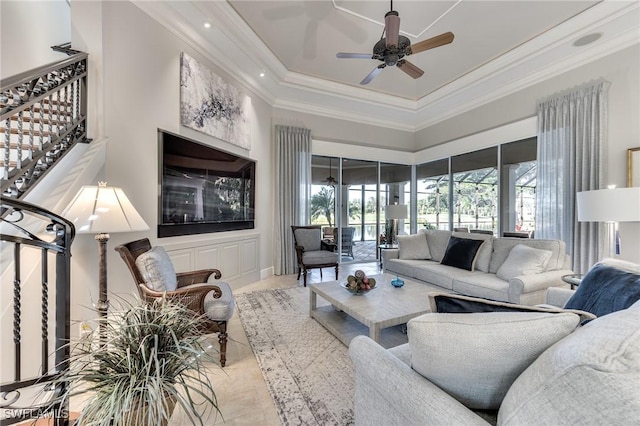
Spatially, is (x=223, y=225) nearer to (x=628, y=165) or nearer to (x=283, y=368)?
(x=283, y=368)

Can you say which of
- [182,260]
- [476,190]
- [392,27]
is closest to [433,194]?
[476,190]

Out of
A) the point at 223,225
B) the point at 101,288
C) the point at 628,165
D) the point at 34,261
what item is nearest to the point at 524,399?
the point at 101,288

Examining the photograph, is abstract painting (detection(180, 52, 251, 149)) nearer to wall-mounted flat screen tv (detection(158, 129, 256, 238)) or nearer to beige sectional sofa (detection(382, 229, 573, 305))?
wall-mounted flat screen tv (detection(158, 129, 256, 238))

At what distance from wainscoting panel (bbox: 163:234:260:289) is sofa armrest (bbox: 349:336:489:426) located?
2822 millimetres

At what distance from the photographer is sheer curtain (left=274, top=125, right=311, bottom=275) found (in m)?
5.23

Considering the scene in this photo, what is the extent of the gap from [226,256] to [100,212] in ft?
7.50

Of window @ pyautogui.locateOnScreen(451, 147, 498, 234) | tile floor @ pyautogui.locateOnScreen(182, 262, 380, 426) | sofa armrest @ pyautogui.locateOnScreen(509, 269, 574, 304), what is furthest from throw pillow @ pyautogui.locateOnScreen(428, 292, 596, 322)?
window @ pyautogui.locateOnScreen(451, 147, 498, 234)

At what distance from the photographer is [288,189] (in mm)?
5332

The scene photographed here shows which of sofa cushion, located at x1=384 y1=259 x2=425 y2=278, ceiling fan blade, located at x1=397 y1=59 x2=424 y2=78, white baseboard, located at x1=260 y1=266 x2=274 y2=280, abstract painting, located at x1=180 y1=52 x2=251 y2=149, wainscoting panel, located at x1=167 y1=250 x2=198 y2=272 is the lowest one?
white baseboard, located at x1=260 y1=266 x2=274 y2=280

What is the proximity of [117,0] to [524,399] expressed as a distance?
4.08 metres

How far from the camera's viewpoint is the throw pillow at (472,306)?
1.02 meters

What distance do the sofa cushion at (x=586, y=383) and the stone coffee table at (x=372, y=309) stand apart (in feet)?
4.68

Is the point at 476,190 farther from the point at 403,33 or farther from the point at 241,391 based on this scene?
the point at 241,391

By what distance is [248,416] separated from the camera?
1658 mm
